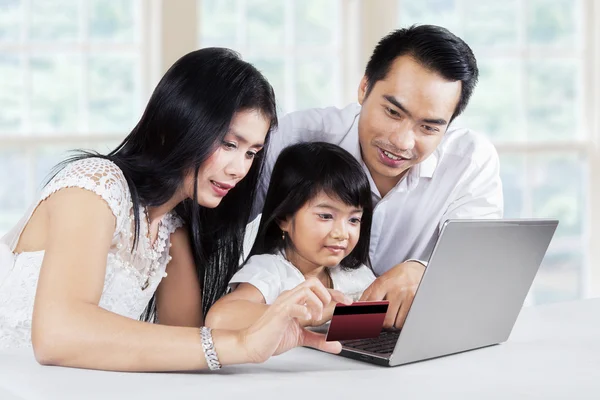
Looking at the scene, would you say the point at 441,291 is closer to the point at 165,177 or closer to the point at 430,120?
the point at 165,177

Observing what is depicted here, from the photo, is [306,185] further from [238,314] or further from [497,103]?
[497,103]

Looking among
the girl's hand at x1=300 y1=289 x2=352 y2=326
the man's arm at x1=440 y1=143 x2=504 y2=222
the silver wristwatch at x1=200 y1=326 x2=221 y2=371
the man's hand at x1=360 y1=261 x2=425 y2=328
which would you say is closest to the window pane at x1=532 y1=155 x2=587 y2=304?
the man's arm at x1=440 y1=143 x2=504 y2=222

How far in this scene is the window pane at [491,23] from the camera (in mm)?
4277

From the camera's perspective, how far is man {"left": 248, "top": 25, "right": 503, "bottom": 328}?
2.04 m

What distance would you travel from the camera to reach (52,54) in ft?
11.9

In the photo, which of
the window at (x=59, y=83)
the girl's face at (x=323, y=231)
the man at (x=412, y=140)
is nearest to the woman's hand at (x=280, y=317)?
the man at (x=412, y=140)

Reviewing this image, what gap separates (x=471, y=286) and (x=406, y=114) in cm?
72

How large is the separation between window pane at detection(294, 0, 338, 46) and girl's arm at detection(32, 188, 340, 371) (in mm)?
2865

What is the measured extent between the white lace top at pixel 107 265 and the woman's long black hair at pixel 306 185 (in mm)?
345

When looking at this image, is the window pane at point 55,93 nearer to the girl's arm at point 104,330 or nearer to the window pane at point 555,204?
the window pane at point 555,204

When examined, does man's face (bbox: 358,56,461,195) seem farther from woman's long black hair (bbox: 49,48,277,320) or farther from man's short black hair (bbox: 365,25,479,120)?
woman's long black hair (bbox: 49,48,277,320)

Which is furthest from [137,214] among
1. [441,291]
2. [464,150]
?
[464,150]

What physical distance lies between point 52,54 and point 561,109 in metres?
2.68

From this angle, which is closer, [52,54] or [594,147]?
[52,54]
